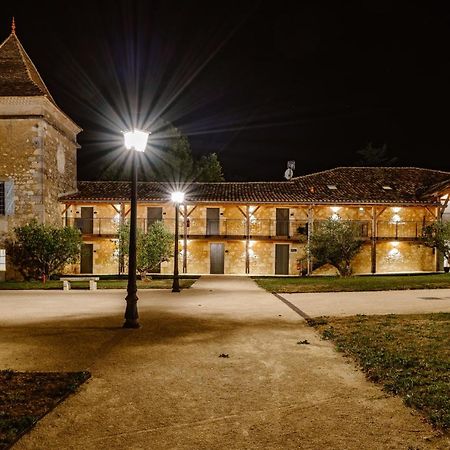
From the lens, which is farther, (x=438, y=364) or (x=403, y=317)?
(x=403, y=317)

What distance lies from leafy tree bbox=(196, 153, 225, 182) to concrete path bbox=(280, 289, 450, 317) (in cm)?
2512

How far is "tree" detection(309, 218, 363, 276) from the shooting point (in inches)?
866

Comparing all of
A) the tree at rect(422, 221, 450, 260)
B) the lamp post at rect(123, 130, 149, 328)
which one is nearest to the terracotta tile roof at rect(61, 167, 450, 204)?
the tree at rect(422, 221, 450, 260)

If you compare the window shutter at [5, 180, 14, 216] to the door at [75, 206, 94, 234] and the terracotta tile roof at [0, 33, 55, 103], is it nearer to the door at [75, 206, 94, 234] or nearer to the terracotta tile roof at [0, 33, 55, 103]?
the terracotta tile roof at [0, 33, 55, 103]

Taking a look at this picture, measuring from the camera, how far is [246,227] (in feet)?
88.6

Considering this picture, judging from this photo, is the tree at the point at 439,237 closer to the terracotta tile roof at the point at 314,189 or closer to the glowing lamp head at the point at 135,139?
the terracotta tile roof at the point at 314,189

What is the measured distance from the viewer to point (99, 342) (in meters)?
7.04

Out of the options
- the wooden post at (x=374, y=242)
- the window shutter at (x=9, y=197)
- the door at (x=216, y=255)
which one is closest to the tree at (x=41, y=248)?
the window shutter at (x=9, y=197)

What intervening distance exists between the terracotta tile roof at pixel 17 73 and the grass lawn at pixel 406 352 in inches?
817

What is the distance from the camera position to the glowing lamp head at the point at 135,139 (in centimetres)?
861

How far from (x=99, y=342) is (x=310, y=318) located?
4531mm

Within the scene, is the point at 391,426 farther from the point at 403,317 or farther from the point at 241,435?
the point at 403,317

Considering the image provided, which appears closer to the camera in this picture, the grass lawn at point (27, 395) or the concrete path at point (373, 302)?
the grass lawn at point (27, 395)

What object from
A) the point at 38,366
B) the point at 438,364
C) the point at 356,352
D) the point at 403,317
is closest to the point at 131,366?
the point at 38,366
